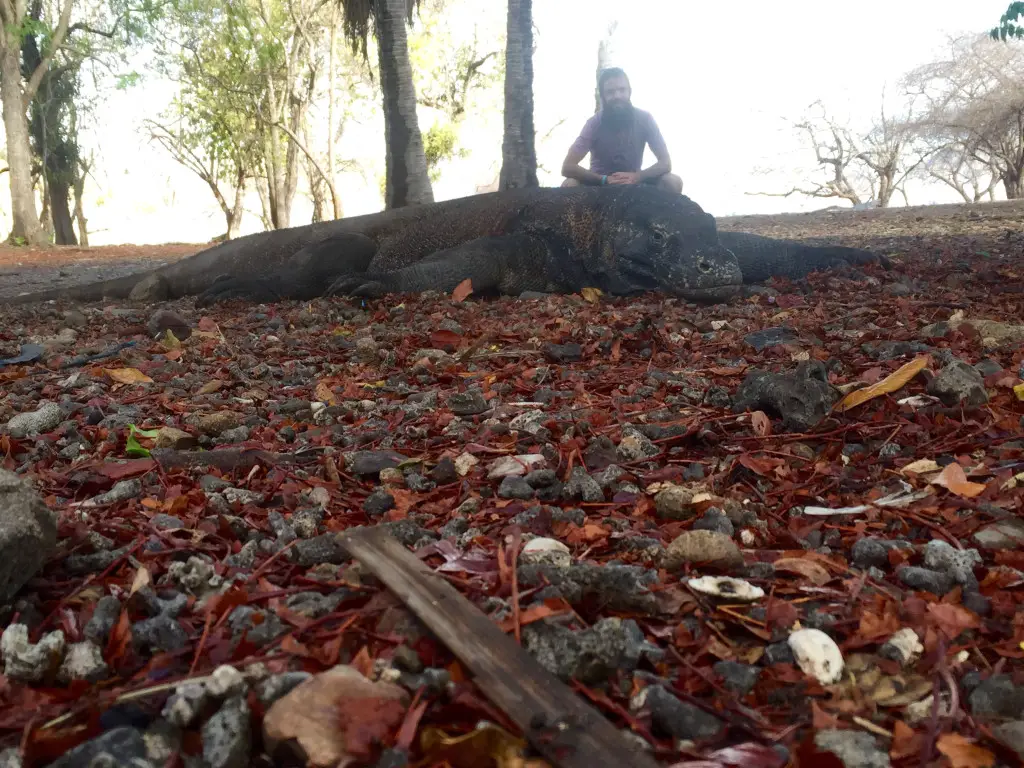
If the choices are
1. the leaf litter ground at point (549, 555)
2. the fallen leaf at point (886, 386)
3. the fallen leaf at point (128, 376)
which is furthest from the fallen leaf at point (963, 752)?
the fallen leaf at point (128, 376)

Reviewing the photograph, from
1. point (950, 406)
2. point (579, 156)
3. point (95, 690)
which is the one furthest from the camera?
point (579, 156)

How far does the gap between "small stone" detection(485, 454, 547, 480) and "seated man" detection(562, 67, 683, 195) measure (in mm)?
5493

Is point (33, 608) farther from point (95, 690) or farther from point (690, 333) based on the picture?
point (690, 333)

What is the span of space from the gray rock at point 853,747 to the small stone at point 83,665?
3.38ft

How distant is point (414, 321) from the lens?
460 centimetres

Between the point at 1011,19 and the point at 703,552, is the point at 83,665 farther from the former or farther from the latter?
the point at 1011,19

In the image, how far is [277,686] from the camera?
3.54ft

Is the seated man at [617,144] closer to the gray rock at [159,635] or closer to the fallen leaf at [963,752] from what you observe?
the gray rock at [159,635]

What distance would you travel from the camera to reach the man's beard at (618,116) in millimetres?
7379

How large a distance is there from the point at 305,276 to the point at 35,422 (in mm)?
3830

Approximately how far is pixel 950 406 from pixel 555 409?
1.15 meters

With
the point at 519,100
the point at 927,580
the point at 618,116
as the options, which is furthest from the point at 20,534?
the point at 519,100

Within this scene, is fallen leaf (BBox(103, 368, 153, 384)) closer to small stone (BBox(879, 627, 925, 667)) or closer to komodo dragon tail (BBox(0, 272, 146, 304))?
small stone (BBox(879, 627, 925, 667))

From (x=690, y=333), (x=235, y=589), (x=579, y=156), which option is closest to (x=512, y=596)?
(x=235, y=589)
